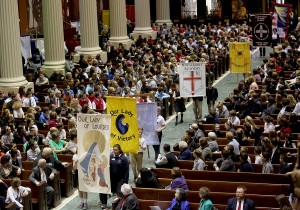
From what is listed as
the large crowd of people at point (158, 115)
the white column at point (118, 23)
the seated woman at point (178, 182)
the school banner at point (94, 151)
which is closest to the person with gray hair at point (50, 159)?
the large crowd of people at point (158, 115)

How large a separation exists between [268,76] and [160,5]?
70.7 feet

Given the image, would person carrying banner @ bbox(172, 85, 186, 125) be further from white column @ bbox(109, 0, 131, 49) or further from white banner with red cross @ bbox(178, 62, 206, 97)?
white column @ bbox(109, 0, 131, 49)

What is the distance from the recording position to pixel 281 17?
1346 inches

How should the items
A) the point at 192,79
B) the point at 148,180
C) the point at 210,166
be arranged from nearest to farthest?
the point at 148,180 → the point at 210,166 → the point at 192,79

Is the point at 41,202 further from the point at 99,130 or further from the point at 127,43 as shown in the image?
the point at 127,43

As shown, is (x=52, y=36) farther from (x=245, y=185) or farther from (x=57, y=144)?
(x=245, y=185)

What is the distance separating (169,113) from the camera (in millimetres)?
26156

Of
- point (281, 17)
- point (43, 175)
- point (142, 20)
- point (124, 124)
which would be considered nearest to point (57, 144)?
point (43, 175)

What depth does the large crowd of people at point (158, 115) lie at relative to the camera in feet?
50.1

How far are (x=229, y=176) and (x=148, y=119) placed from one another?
3279mm

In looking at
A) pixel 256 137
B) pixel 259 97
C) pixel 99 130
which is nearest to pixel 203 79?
pixel 259 97

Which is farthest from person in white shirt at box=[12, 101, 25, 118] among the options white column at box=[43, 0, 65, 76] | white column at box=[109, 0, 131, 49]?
white column at box=[109, 0, 131, 49]

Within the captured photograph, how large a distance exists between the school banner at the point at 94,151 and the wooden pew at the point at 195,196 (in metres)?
0.71

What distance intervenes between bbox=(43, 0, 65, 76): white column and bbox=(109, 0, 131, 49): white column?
7.69m
